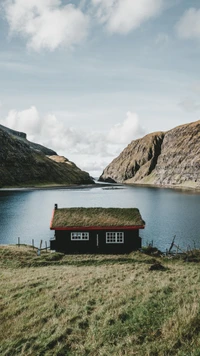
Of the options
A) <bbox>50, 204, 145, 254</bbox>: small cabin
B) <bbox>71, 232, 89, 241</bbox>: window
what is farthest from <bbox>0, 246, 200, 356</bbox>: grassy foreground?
<bbox>71, 232, 89, 241</bbox>: window

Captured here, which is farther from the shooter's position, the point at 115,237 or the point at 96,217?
the point at 96,217

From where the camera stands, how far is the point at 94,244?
39.2 m

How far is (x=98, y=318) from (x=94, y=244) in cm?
2747

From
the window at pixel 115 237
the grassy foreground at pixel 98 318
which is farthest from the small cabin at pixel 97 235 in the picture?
the grassy foreground at pixel 98 318

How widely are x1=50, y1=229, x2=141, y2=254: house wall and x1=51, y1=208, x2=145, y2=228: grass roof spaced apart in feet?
3.58

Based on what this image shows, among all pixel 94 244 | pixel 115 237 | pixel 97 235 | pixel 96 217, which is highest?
pixel 96 217

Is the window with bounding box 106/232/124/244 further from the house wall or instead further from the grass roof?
the grass roof

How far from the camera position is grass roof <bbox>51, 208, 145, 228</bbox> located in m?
39.2

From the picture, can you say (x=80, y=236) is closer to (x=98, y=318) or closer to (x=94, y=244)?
(x=94, y=244)

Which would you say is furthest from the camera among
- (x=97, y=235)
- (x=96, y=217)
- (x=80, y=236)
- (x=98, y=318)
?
(x=96, y=217)

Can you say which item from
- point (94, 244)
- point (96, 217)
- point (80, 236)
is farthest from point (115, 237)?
point (80, 236)

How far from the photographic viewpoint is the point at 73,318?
39.3 ft

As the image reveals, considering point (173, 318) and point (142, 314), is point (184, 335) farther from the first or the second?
point (142, 314)

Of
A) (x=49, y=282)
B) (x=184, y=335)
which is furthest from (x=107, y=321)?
(x=49, y=282)
